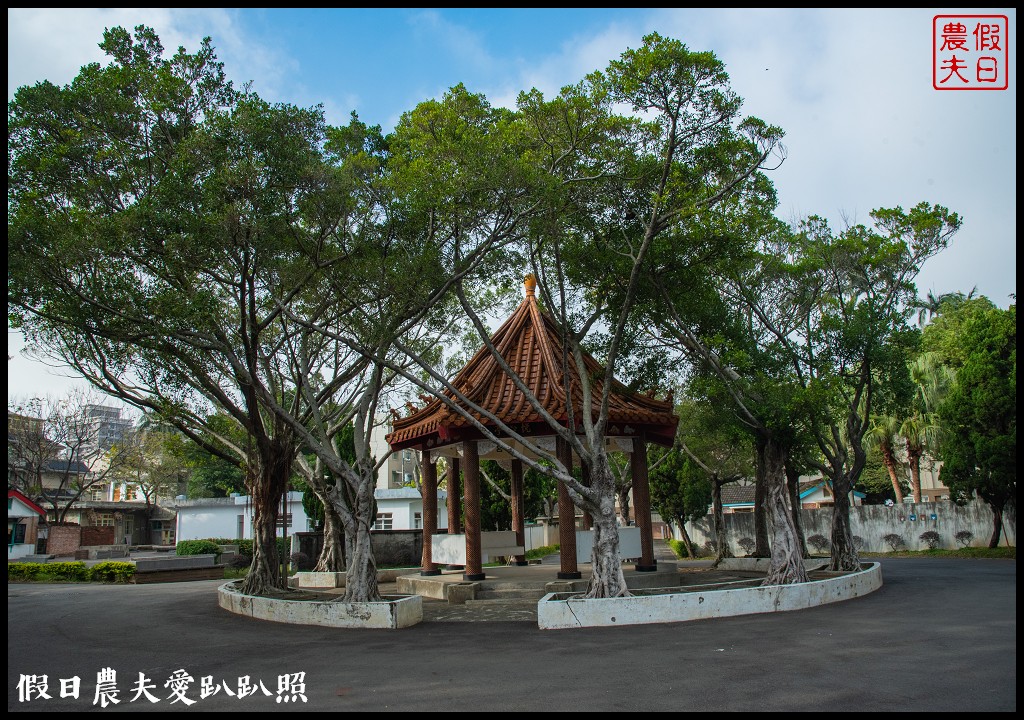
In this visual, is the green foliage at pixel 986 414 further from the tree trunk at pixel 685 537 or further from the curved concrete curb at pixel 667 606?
the curved concrete curb at pixel 667 606

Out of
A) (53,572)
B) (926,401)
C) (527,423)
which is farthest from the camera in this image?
(926,401)

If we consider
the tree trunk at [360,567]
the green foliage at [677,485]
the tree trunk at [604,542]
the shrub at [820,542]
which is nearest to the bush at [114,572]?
the tree trunk at [360,567]

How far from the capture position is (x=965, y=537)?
28.5 metres

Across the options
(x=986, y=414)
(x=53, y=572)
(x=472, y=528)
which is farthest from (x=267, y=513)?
(x=986, y=414)

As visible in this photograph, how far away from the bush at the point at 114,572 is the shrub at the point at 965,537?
99.9 feet

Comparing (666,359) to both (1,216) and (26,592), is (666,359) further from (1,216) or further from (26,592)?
(26,592)

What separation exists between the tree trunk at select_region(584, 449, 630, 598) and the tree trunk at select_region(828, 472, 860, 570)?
776 centimetres

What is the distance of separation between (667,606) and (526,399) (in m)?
6.32

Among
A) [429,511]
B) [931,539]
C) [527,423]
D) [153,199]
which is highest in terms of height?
[153,199]

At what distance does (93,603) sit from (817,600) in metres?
16.5

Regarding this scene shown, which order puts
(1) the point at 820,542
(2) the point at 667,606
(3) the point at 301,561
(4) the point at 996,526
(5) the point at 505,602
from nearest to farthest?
1. (2) the point at 667,606
2. (5) the point at 505,602
3. (4) the point at 996,526
4. (3) the point at 301,561
5. (1) the point at 820,542

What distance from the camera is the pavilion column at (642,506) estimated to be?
17344mm

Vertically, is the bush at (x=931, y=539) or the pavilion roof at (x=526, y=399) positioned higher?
the pavilion roof at (x=526, y=399)

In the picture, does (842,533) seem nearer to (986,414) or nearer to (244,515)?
(986,414)
